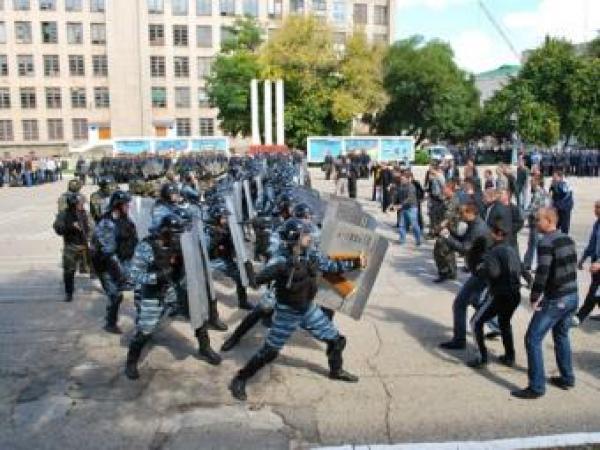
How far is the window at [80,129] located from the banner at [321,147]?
38.4 m

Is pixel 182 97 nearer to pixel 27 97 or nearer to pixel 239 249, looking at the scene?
pixel 27 97

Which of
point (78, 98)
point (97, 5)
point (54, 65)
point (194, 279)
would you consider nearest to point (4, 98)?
point (54, 65)

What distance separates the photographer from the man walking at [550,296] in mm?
5570

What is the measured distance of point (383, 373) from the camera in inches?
258

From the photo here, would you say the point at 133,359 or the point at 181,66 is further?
the point at 181,66

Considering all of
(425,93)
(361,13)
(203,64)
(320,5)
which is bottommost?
(425,93)

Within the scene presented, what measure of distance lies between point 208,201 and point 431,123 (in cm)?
5356

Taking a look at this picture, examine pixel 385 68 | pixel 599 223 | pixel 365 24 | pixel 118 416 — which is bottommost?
pixel 118 416

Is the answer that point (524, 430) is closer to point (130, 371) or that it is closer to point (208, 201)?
point (130, 371)

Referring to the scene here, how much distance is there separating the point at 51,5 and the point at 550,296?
7657 centimetres

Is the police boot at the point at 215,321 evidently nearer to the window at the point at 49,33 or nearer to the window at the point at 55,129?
the window at the point at 55,129

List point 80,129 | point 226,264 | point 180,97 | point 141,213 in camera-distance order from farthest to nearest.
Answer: point 180,97, point 80,129, point 141,213, point 226,264

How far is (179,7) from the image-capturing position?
74000 millimetres

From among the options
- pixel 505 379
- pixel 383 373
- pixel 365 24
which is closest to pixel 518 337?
pixel 505 379
